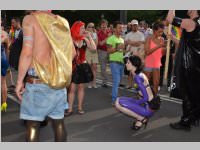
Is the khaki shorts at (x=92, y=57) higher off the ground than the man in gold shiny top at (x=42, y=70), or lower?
lower

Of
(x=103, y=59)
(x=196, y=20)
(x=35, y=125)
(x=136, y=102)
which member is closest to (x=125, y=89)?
(x=103, y=59)

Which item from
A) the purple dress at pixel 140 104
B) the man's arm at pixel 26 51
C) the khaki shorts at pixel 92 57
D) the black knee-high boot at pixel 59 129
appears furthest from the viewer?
the khaki shorts at pixel 92 57

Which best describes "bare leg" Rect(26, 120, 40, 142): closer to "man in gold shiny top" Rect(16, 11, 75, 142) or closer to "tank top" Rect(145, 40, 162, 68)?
"man in gold shiny top" Rect(16, 11, 75, 142)

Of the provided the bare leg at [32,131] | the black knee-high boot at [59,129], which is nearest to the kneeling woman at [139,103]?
the black knee-high boot at [59,129]

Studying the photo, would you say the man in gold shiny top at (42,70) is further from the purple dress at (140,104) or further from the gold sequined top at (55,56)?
the purple dress at (140,104)

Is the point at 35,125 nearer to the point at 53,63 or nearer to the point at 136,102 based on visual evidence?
the point at 53,63

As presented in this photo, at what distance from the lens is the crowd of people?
3621 millimetres

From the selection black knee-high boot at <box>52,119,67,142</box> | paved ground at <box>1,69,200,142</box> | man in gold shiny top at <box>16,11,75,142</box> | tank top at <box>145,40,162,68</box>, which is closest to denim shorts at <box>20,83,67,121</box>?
man in gold shiny top at <box>16,11,75,142</box>

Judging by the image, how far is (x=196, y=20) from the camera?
528 cm

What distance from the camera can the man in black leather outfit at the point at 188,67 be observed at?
532cm

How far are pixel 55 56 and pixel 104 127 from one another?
2559mm

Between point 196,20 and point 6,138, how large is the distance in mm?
3167

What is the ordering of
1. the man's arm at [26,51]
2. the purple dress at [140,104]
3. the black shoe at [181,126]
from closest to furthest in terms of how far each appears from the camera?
the man's arm at [26,51] < the purple dress at [140,104] < the black shoe at [181,126]

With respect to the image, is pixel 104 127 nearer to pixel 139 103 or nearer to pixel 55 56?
pixel 139 103
